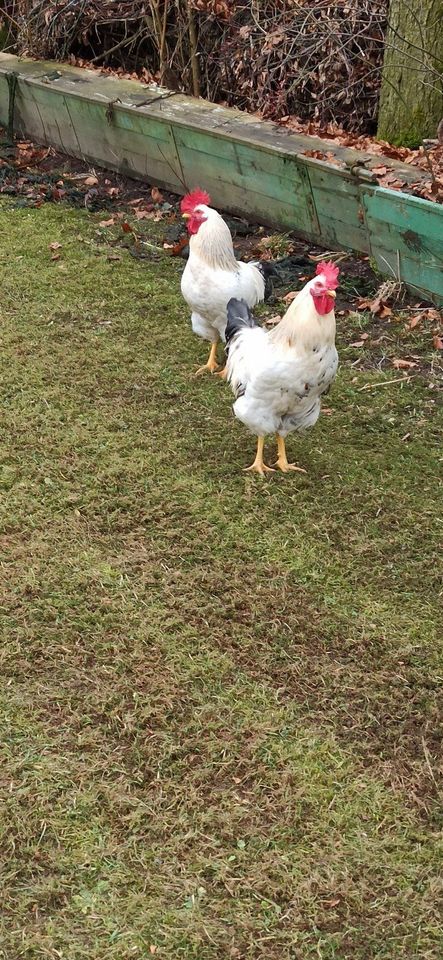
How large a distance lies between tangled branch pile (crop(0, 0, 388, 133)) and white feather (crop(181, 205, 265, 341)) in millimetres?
2527

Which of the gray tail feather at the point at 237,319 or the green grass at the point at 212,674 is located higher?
the gray tail feather at the point at 237,319

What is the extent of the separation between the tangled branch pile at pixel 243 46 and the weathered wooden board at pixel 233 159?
525mm

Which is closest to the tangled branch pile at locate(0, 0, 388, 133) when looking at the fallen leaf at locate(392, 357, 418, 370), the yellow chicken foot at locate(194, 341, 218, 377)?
the fallen leaf at locate(392, 357, 418, 370)

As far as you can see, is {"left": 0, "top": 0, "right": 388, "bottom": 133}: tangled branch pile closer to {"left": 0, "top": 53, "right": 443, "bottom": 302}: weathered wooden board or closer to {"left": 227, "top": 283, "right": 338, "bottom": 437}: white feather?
{"left": 0, "top": 53, "right": 443, "bottom": 302}: weathered wooden board

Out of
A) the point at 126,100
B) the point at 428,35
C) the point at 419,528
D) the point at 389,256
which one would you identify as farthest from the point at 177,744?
the point at 126,100

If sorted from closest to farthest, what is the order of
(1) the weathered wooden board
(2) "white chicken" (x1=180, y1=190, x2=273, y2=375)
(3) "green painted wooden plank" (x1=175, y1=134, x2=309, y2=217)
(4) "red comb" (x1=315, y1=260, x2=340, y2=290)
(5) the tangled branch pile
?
(4) "red comb" (x1=315, y1=260, x2=340, y2=290) → (2) "white chicken" (x1=180, y1=190, x2=273, y2=375) → (1) the weathered wooden board → (3) "green painted wooden plank" (x1=175, y1=134, x2=309, y2=217) → (5) the tangled branch pile

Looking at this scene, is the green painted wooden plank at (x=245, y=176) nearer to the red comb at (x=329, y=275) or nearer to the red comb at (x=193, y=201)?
the red comb at (x=193, y=201)

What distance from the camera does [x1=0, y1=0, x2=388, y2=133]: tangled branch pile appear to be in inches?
268

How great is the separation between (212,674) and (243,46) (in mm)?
6255

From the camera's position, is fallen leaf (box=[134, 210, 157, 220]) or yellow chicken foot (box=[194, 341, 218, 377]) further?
fallen leaf (box=[134, 210, 157, 220])

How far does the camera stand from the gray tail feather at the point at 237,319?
4.00 meters

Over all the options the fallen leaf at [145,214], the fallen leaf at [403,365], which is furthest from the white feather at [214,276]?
the fallen leaf at [145,214]

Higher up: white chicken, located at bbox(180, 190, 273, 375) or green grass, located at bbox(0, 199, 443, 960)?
white chicken, located at bbox(180, 190, 273, 375)

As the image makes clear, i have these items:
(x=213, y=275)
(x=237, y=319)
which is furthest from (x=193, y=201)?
(x=237, y=319)
